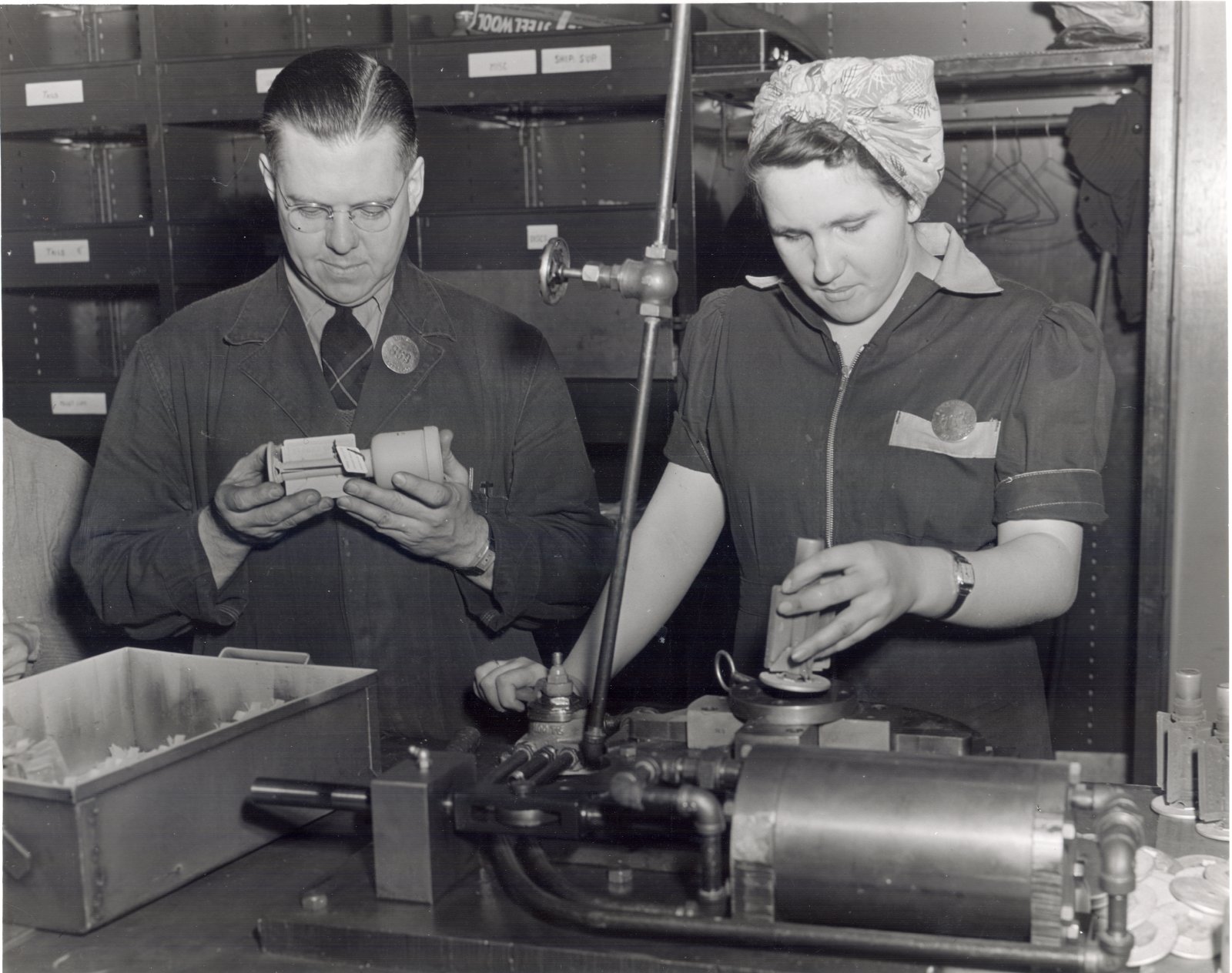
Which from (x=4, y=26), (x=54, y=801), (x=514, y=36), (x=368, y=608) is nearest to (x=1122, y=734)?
(x=368, y=608)

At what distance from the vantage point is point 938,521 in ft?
6.02

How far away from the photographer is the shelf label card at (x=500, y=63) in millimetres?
3121

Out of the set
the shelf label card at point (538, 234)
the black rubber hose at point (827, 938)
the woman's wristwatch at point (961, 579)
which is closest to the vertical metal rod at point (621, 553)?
the black rubber hose at point (827, 938)

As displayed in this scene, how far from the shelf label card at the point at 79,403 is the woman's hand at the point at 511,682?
2385 millimetres

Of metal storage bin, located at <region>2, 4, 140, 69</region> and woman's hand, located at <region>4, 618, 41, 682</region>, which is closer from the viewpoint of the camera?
woman's hand, located at <region>4, 618, 41, 682</region>

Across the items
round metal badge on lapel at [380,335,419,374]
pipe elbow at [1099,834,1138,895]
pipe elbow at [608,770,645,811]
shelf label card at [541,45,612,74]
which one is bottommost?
pipe elbow at [1099,834,1138,895]

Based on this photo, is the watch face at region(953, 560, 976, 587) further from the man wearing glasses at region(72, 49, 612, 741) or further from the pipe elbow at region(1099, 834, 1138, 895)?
the man wearing glasses at region(72, 49, 612, 741)

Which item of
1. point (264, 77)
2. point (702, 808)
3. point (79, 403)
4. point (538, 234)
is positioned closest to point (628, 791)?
point (702, 808)

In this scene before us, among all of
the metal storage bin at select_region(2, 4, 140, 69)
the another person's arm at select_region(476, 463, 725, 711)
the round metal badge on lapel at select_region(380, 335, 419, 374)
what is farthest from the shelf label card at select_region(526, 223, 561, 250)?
the metal storage bin at select_region(2, 4, 140, 69)

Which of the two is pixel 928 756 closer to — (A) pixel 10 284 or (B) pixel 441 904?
(B) pixel 441 904

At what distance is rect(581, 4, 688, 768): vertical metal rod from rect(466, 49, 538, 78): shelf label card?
189cm

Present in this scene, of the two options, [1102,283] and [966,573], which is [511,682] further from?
[1102,283]

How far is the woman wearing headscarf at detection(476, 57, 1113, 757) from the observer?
1.64m

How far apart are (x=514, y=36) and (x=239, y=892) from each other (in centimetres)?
242
